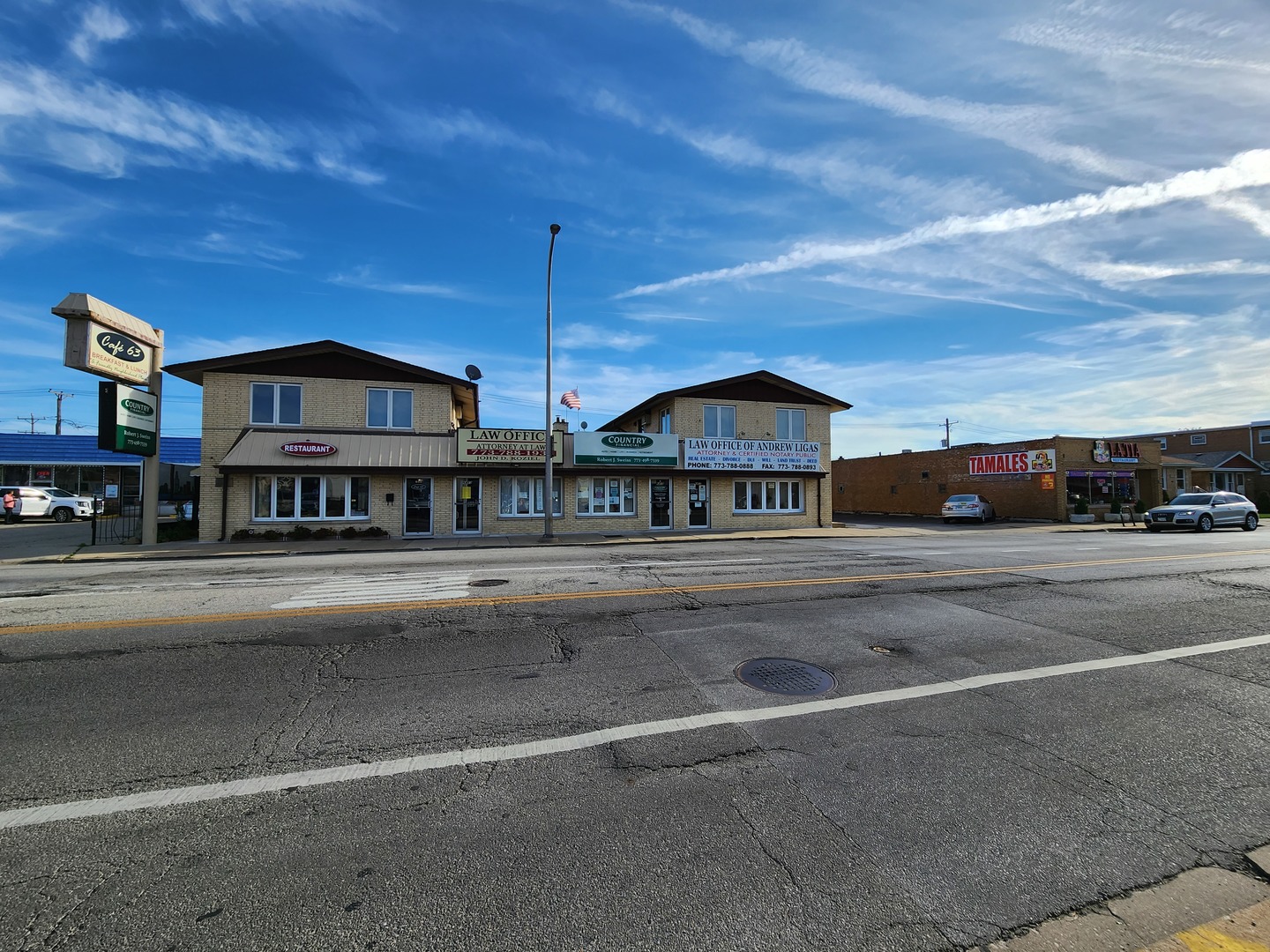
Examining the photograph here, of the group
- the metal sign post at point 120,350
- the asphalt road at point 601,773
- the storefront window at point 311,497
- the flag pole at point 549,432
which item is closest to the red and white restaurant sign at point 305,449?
the storefront window at point 311,497

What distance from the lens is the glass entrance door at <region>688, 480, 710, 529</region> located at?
81.4 ft

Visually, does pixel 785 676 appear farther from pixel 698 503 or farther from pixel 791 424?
pixel 791 424

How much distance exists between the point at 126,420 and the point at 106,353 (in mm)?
2073

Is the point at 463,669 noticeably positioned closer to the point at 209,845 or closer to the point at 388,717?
the point at 388,717

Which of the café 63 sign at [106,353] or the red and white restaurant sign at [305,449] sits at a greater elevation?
the café 63 sign at [106,353]

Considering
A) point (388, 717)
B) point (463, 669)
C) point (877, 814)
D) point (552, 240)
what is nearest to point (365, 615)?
point (463, 669)

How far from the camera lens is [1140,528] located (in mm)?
26844

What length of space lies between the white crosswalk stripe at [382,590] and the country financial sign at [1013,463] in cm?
3330

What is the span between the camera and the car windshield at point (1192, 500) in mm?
24875

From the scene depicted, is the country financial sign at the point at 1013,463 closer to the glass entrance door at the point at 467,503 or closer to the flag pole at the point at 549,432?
the flag pole at the point at 549,432

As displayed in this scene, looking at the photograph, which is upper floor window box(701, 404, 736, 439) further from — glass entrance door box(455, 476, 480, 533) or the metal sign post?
the metal sign post

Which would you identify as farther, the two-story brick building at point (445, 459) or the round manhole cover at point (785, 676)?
the two-story brick building at point (445, 459)

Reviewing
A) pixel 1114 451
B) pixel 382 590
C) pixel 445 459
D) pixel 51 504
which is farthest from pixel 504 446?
pixel 1114 451

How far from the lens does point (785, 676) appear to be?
5.34 meters
